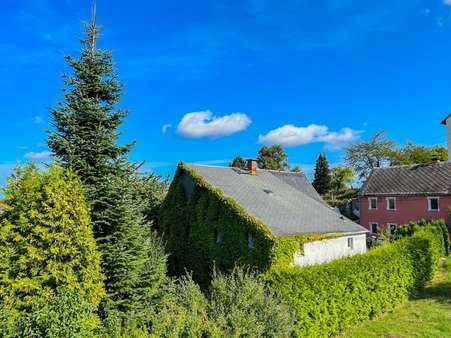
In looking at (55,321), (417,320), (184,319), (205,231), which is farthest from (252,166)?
(55,321)

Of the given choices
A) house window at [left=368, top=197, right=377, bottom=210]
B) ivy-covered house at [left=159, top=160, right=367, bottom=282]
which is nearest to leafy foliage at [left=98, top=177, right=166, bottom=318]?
ivy-covered house at [left=159, top=160, right=367, bottom=282]

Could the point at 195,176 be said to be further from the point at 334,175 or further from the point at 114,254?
the point at 334,175

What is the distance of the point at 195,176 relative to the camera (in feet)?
65.3

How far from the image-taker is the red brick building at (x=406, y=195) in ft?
108

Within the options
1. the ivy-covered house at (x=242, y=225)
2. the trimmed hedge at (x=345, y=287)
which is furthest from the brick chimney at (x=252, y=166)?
the trimmed hedge at (x=345, y=287)

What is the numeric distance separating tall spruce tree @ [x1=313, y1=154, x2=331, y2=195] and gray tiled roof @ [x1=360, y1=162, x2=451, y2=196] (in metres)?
21.5

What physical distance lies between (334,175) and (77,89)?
66.3 meters

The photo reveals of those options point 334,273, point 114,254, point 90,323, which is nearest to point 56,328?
point 90,323

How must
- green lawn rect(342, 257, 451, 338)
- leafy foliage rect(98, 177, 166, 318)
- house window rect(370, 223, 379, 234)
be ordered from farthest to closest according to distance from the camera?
1. house window rect(370, 223, 379, 234)
2. green lawn rect(342, 257, 451, 338)
3. leafy foliage rect(98, 177, 166, 318)

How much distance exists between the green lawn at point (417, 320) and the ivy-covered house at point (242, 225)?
3781 mm

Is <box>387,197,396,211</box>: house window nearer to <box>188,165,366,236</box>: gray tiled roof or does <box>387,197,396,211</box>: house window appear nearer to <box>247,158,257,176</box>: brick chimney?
<box>188,165,366,236</box>: gray tiled roof

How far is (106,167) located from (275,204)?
11.1m

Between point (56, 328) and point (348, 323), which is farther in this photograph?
point (348, 323)

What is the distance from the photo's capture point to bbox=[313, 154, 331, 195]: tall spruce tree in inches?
2472
